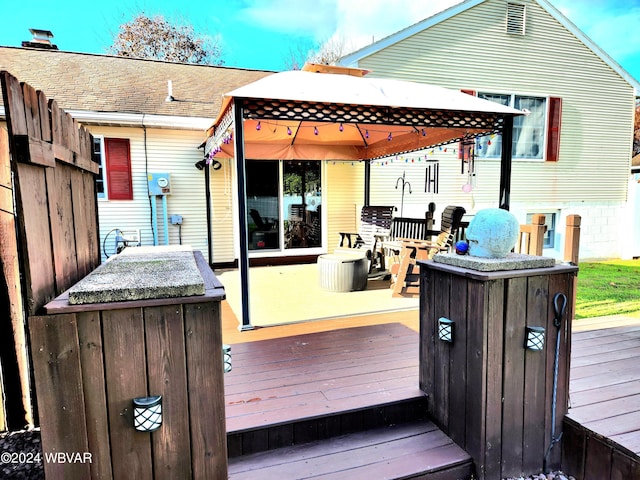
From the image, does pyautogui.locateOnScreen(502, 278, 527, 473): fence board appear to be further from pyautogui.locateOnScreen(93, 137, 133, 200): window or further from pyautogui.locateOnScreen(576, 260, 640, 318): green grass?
pyautogui.locateOnScreen(93, 137, 133, 200): window

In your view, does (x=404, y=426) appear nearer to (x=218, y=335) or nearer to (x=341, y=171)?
(x=218, y=335)

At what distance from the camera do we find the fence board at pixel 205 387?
1.37 m

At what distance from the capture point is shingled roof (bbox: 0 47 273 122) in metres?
6.60

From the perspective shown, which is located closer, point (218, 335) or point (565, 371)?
point (218, 335)

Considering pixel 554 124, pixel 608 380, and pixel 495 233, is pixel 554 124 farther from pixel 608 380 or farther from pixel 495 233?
pixel 495 233

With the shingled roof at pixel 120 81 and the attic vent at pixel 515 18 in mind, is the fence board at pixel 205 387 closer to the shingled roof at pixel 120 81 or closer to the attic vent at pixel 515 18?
the shingled roof at pixel 120 81

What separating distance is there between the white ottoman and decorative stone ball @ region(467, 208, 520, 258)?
9.38ft

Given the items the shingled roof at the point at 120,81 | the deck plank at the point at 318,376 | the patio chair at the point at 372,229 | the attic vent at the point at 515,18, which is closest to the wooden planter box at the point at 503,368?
the deck plank at the point at 318,376

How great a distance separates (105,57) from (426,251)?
8.06 metres

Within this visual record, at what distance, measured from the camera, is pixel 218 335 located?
139 cm

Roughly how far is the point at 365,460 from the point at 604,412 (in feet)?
4.47

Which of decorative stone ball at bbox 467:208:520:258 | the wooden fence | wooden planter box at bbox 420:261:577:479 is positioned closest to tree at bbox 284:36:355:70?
the wooden fence

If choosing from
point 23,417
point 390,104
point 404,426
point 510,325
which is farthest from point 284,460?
point 390,104

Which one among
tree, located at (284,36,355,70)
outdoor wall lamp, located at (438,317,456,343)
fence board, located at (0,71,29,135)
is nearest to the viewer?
fence board, located at (0,71,29,135)
